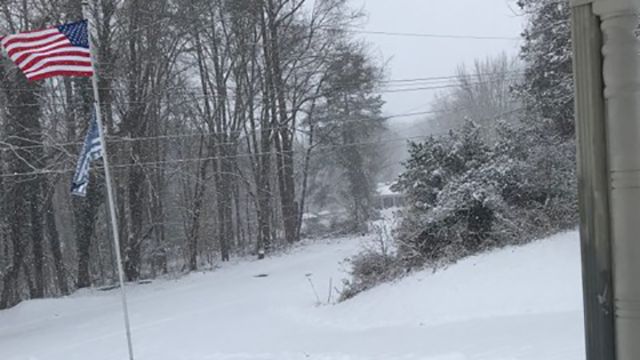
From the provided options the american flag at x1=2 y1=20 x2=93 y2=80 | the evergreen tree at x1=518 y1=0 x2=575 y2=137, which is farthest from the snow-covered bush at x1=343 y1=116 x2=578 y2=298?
the american flag at x1=2 y1=20 x2=93 y2=80

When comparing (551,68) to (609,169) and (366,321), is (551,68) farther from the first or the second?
(609,169)

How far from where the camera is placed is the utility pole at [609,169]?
2.61m

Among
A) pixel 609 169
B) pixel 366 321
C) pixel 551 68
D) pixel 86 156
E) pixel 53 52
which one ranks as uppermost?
pixel 53 52

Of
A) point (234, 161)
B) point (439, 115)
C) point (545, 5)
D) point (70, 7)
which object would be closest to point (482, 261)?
point (545, 5)

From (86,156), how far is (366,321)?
620cm

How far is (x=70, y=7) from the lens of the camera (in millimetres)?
25172

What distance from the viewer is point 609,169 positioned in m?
2.69

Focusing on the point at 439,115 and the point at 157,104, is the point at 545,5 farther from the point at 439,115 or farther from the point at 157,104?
the point at 439,115

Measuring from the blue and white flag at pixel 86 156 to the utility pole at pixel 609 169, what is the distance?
34.7 feet

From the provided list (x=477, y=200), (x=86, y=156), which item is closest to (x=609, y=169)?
(x=86, y=156)

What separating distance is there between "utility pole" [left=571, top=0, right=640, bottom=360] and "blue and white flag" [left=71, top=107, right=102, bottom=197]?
1057cm

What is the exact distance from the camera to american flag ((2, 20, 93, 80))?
1199 cm

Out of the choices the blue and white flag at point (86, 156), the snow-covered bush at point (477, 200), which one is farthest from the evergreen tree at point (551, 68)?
the blue and white flag at point (86, 156)

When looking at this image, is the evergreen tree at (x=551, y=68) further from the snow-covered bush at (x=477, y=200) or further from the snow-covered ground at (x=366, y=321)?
the snow-covered ground at (x=366, y=321)
